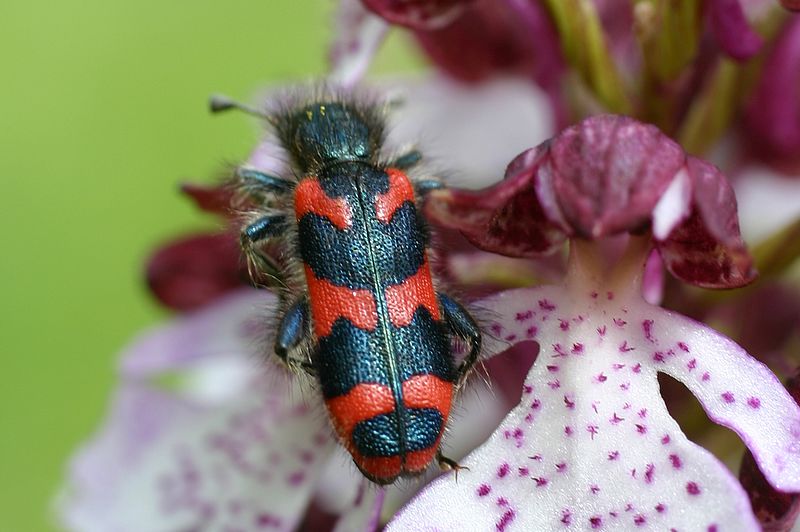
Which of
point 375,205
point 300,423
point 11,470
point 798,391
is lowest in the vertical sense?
point 11,470

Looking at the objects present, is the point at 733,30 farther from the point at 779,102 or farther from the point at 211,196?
the point at 211,196

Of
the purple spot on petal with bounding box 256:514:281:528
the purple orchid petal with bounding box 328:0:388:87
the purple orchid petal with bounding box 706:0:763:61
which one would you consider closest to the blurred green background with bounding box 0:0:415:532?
the purple orchid petal with bounding box 328:0:388:87

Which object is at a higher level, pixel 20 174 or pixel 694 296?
pixel 694 296

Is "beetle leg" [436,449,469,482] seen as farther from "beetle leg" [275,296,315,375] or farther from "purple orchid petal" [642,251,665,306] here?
"purple orchid petal" [642,251,665,306]

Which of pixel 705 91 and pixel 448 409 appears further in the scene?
pixel 705 91

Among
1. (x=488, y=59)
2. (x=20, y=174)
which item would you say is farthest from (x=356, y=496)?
(x=20, y=174)

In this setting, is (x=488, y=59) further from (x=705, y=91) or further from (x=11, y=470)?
(x=11, y=470)

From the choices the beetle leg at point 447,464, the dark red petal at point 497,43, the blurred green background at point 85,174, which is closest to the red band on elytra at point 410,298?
the beetle leg at point 447,464

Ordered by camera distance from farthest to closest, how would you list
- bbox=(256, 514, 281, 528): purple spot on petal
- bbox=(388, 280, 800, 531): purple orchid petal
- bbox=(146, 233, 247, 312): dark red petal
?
bbox=(146, 233, 247, 312): dark red petal < bbox=(256, 514, 281, 528): purple spot on petal < bbox=(388, 280, 800, 531): purple orchid petal
